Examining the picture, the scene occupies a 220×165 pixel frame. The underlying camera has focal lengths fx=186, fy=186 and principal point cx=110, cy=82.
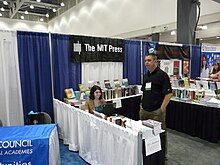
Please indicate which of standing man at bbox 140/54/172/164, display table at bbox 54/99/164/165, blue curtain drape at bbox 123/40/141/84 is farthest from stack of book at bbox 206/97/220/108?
display table at bbox 54/99/164/165

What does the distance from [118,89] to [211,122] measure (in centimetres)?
201

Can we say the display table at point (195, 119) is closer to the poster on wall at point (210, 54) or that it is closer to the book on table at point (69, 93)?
the book on table at point (69, 93)

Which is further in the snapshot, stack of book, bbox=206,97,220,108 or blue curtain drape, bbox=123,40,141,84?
blue curtain drape, bbox=123,40,141,84

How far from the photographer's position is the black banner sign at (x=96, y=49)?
3.87m

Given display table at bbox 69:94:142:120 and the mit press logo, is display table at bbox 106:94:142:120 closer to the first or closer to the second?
display table at bbox 69:94:142:120

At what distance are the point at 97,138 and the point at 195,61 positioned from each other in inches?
198

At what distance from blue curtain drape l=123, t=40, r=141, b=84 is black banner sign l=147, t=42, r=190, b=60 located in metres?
0.41

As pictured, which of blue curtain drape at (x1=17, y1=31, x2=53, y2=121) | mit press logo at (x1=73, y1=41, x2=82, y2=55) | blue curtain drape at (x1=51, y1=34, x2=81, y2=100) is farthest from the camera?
mit press logo at (x1=73, y1=41, x2=82, y2=55)

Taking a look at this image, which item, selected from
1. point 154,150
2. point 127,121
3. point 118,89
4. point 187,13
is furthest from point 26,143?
point 187,13

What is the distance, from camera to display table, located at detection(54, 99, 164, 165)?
1.94m

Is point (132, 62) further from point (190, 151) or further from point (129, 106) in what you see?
point (190, 151)

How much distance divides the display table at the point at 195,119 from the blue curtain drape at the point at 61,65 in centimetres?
241

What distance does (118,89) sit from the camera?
433 centimetres

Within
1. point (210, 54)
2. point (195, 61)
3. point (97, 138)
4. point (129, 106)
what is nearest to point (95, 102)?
point (97, 138)
